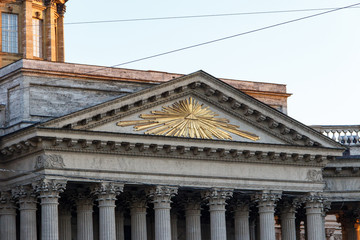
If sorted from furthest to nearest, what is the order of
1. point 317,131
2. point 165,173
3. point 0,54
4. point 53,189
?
point 0,54
point 317,131
point 165,173
point 53,189

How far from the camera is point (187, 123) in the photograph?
150ft

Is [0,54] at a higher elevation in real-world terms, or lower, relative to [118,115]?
higher

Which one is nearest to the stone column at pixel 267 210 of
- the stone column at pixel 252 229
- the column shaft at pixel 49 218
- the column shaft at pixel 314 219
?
the column shaft at pixel 314 219

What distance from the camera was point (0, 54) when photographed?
59.0m

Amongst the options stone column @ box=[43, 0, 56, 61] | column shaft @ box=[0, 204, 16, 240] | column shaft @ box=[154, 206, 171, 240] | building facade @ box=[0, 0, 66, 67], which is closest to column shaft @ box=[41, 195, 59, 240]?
column shaft @ box=[0, 204, 16, 240]

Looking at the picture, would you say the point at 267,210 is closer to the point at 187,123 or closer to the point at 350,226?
the point at 187,123

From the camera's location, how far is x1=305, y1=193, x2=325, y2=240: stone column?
1907 inches

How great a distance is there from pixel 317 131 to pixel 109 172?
33.3 feet

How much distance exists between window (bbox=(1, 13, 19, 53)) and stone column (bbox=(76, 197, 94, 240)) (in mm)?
17100

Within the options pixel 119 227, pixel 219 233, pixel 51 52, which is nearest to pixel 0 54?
pixel 51 52

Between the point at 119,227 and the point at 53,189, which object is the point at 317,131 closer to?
the point at 119,227

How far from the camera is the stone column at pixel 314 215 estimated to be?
4844cm

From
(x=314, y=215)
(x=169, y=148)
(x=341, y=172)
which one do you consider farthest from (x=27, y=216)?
(x=341, y=172)

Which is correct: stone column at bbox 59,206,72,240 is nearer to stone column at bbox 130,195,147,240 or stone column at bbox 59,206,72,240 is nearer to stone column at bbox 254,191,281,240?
stone column at bbox 130,195,147,240
